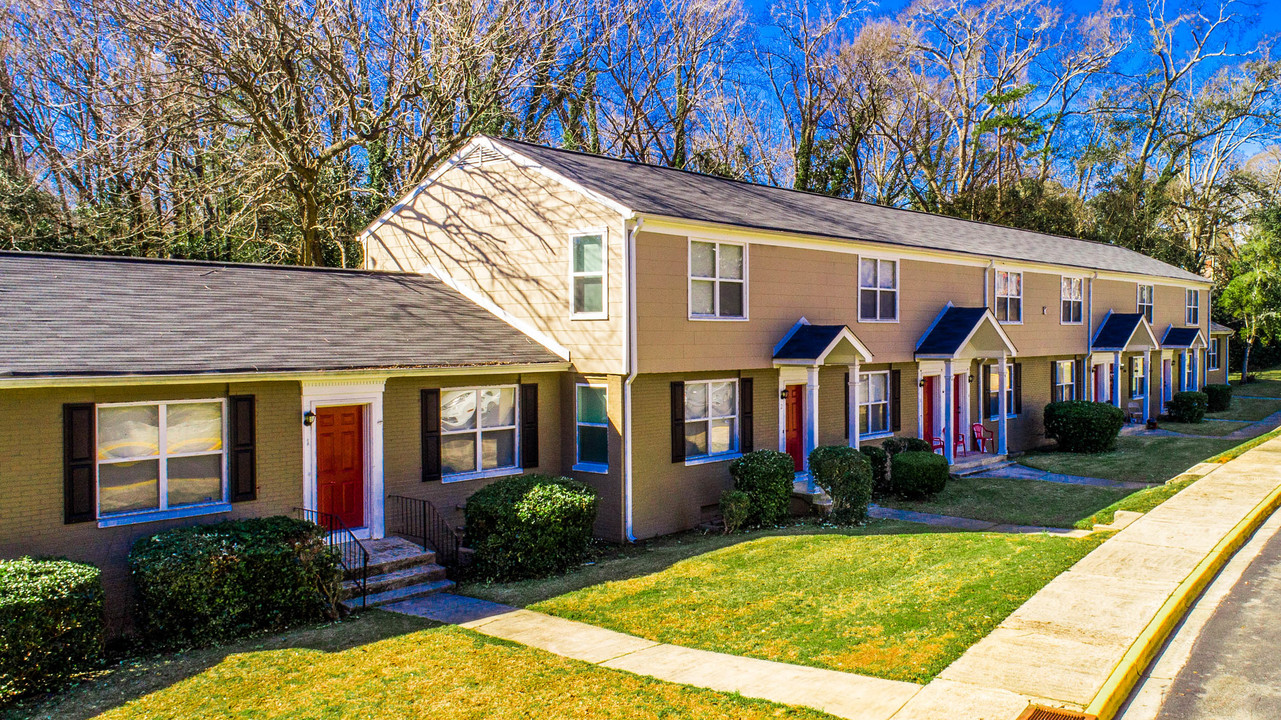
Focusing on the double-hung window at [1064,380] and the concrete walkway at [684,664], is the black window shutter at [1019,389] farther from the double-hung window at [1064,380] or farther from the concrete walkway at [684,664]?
the concrete walkway at [684,664]

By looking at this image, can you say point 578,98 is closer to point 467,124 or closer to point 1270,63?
point 467,124

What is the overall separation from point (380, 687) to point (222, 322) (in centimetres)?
703

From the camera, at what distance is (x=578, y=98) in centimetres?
3641

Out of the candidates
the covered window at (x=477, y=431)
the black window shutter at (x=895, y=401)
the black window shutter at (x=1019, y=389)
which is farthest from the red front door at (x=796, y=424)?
the black window shutter at (x=1019, y=389)

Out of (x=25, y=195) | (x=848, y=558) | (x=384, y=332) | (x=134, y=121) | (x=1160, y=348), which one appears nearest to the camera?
(x=848, y=558)

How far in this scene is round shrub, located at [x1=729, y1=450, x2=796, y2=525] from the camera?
1648 cm

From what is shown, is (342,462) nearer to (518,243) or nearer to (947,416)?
(518,243)

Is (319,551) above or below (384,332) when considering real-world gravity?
below

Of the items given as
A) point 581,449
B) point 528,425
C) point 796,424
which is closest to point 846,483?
point 796,424

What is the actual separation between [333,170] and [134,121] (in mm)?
7008

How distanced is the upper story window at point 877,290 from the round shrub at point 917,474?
357cm

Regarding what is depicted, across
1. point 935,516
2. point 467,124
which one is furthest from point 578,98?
point 935,516

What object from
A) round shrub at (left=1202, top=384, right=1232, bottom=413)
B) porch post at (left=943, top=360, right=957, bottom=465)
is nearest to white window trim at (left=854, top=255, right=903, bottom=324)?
porch post at (left=943, top=360, right=957, bottom=465)

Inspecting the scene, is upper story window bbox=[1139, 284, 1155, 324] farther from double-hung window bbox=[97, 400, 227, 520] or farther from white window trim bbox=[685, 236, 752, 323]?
double-hung window bbox=[97, 400, 227, 520]
